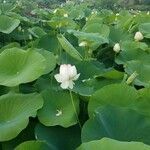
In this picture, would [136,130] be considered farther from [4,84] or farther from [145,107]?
[4,84]

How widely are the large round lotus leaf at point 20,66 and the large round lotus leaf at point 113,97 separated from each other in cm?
27

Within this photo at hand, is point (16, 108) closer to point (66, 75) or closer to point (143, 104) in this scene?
point (66, 75)

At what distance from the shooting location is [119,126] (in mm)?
1190

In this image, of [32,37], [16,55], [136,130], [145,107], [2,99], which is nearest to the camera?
[136,130]

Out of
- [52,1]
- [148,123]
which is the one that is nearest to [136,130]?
[148,123]

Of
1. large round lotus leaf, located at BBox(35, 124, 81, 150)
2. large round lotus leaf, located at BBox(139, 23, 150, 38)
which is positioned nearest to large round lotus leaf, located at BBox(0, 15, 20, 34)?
large round lotus leaf, located at BBox(139, 23, 150, 38)

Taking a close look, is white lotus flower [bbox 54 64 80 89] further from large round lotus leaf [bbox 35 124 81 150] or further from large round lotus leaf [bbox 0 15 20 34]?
large round lotus leaf [bbox 0 15 20 34]

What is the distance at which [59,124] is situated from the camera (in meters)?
1.37

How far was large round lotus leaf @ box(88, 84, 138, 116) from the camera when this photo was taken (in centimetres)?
134

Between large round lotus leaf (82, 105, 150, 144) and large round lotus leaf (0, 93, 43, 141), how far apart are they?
0.23m

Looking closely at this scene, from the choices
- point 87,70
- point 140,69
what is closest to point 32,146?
point 87,70

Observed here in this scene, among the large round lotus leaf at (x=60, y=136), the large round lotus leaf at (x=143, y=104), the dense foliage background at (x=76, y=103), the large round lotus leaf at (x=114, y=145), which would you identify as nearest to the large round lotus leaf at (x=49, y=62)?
the dense foliage background at (x=76, y=103)

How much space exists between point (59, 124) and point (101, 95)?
0.16 m

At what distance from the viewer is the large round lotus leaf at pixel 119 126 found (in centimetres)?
118
